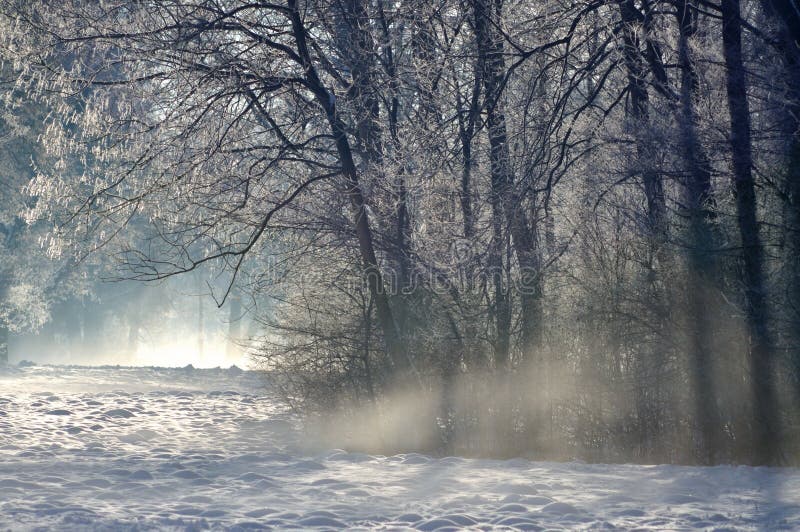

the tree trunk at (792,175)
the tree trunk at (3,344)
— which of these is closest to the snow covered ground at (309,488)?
the tree trunk at (792,175)

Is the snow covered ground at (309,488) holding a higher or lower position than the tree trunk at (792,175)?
lower

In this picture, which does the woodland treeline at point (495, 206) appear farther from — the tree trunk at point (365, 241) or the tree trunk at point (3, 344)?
the tree trunk at point (3, 344)

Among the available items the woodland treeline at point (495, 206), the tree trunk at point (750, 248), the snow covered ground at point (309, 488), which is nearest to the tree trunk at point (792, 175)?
the woodland treeline at point (495, 206)

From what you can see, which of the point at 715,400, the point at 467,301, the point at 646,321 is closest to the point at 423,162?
the point at 467,301

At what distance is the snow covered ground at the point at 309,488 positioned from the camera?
6.48 meters

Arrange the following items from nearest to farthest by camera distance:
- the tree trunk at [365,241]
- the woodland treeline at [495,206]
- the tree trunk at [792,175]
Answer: the tree trunk at [792,175] → the woodland treeline at [495,206] → the tree trunk at [365,241]

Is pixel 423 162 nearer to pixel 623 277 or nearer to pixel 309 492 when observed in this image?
pixel 623 277

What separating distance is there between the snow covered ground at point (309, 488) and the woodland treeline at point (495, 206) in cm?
152

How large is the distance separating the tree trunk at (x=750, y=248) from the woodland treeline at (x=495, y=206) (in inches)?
1.0

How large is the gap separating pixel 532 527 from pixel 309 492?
229 centimetres

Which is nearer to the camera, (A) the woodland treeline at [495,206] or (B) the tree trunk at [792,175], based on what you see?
(B) the tree trunk at [792,175]

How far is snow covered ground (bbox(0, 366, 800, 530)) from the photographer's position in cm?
648

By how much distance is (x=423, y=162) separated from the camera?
10.6m

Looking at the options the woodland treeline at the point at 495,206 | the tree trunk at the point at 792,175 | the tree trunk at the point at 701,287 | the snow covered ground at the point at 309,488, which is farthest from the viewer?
the tree trunk at the point at 701,287
